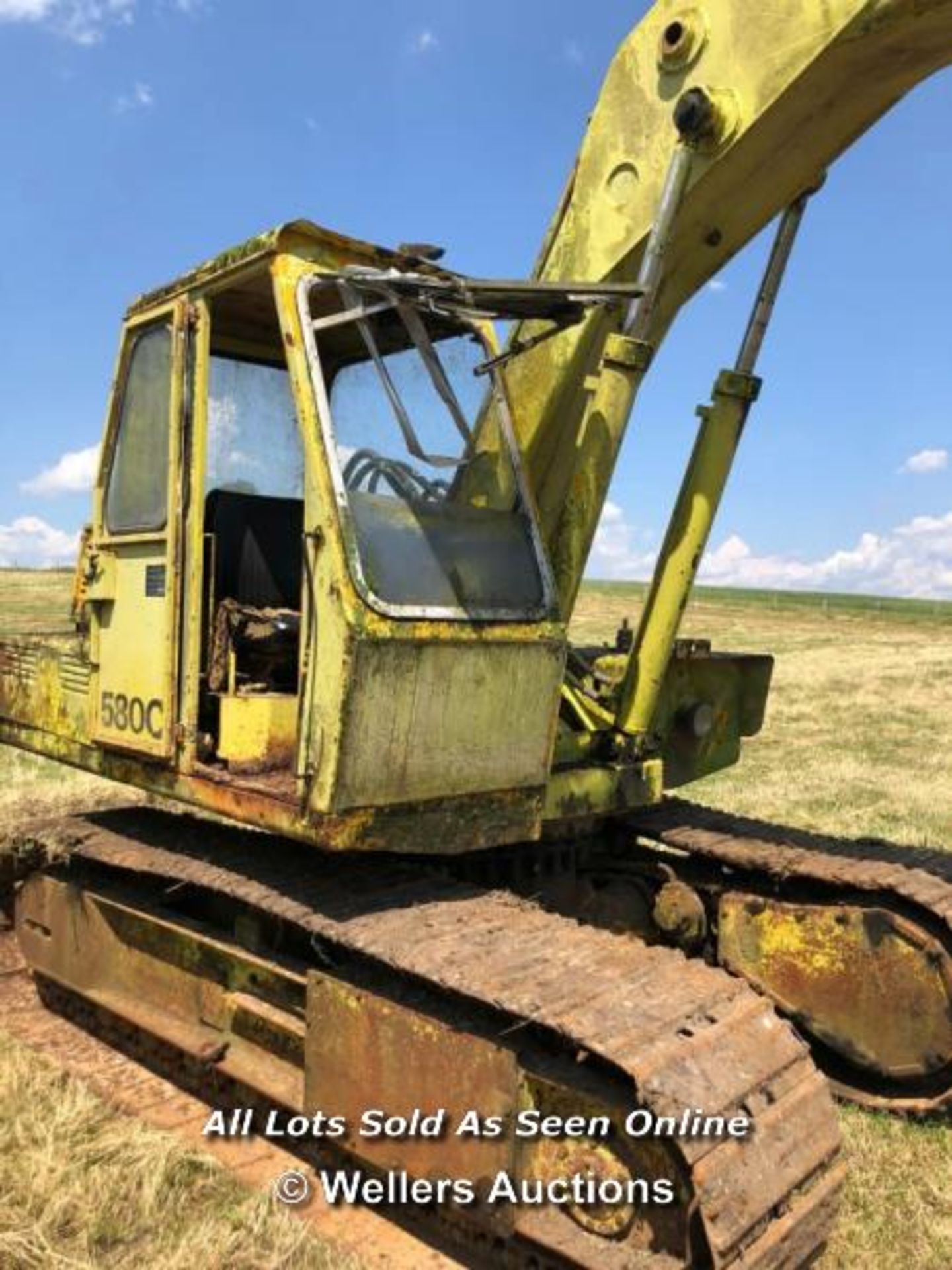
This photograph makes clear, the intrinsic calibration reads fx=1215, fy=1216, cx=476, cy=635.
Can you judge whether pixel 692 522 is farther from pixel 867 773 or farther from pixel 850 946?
pixel 867 773

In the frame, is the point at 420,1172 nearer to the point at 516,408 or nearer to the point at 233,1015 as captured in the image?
the point at 233,1015

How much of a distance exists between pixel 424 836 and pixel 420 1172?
1.02m

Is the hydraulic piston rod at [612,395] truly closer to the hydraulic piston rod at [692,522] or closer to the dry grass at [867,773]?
the hydraulic piston rod at [692,522]

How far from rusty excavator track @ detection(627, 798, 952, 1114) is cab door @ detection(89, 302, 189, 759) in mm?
2317

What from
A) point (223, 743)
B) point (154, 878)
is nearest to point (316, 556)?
point (223, 743)

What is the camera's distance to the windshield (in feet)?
13.1

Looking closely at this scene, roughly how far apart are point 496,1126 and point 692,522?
8.00ft

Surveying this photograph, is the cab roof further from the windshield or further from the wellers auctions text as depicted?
the wellers auctions text

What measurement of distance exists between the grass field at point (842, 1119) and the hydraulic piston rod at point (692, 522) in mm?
1817

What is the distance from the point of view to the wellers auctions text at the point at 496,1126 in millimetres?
3076

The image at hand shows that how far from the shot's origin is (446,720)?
157 inches

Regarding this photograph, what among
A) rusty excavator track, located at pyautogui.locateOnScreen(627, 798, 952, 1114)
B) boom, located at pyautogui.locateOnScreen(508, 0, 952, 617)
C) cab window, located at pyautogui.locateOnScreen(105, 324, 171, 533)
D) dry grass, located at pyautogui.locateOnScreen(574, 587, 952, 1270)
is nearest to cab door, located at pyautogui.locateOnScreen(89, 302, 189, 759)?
cab window, located at pyautogui.locateOnScreen(105, 324, 171, 533)

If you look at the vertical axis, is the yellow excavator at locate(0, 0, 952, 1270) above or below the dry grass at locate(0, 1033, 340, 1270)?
above

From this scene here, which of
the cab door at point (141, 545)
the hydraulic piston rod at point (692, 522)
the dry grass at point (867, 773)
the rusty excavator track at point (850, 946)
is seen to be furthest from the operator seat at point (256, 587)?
the dry grass at point (867, 773)
